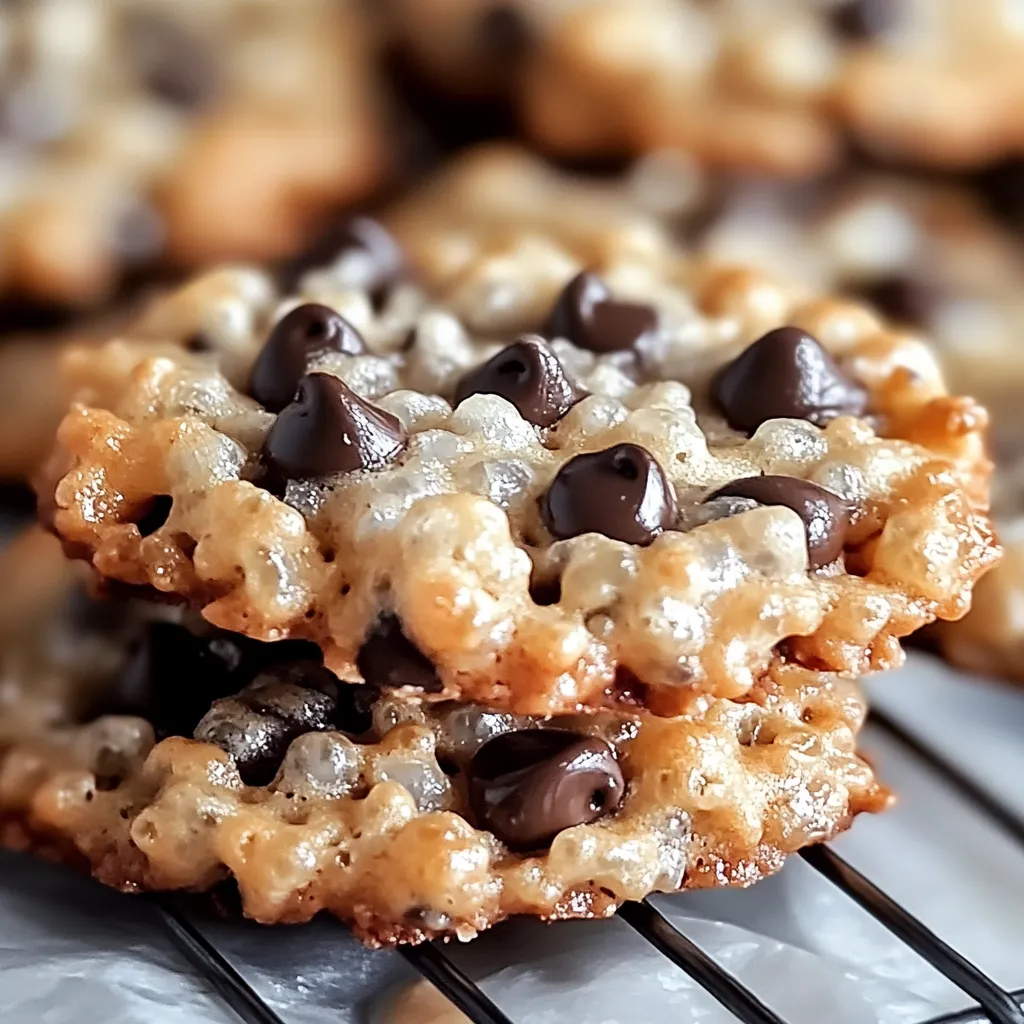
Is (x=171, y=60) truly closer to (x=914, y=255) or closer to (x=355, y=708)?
(x=914, y=255)

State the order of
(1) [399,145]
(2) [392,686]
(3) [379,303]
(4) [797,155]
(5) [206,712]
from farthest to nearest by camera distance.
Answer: (1) [399,145], (4) [797,155], (3) [379,303], (5) [206,712], (2) [392,686]

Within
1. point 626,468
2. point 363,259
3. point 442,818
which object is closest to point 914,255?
point 363,259

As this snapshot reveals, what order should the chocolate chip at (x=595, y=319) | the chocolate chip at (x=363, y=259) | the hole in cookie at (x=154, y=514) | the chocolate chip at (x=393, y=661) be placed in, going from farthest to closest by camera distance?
the chocolate chip at (x=363, y=259) → the chocolate chip at (x=595, y=319) → the hole in cookie at (x=154, y=514) → the chocolate chip at (x=393, y=661)

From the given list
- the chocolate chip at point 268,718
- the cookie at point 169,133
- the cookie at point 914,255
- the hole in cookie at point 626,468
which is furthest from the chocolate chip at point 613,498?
the cookie at point 169,133

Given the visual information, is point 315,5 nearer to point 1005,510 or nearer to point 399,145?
point 399,145

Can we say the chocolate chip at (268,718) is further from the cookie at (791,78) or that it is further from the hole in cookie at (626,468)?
the cookie at (791,78)

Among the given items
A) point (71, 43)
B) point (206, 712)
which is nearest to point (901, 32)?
point (71, 43)
